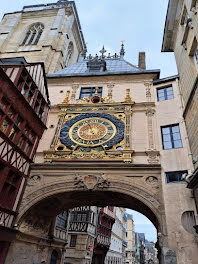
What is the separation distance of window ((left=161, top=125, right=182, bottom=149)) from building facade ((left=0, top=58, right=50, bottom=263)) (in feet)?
22.4

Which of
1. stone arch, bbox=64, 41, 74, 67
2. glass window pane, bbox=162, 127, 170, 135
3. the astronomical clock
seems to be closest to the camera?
the astronomical clock

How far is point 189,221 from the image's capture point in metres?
8.28

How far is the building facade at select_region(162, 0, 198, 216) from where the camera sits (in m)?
9.42

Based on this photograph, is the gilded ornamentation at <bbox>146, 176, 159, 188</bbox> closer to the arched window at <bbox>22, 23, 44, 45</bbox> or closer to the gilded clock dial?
the gilded clock dial

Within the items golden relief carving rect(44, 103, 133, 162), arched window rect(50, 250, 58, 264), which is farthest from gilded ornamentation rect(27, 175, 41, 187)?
arched window rect(50, 250, 58, 264)

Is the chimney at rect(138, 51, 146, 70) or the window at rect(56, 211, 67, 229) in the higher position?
the chimney at rect(138, 51, 146, 70)

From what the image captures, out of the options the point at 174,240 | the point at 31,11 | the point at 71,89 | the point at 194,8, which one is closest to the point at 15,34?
the point at 31,11

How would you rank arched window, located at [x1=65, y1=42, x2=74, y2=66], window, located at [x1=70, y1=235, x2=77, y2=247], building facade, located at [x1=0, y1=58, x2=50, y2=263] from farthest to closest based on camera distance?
arched window, located at [x1=65, y1=42, x2=74, y2=66]
window, located at [x1=70, y1=235, x2=77, y2=247]
building facade, located at [x1=0, y1=58, x2=50, y2=263]

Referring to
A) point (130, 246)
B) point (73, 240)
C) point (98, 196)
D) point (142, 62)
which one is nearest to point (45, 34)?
point (142, 62)

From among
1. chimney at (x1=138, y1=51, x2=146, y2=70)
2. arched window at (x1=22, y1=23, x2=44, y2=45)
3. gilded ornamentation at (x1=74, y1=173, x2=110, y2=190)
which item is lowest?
gilded ornamentation at (x1=74, y1=173, x2=110, y2=190)

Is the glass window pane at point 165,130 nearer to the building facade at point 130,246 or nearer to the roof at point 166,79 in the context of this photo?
the roof at point 166,79

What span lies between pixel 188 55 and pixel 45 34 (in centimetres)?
2062

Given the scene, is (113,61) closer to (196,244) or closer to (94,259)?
(196,244)

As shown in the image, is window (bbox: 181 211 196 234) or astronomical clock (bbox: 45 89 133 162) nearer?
window (bbox: 181 211 196 234)
